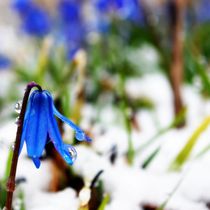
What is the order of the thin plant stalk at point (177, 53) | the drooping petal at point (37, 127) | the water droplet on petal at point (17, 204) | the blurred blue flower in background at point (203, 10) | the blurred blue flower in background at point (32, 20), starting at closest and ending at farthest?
the drooping petal at point (37, 127), the water droplet on petal at point (17, 204), the thin plant stalk at point (177, 53), the blurred blue flower in background at point (32, 20), the blurred blue flower in background at point (203, 10)

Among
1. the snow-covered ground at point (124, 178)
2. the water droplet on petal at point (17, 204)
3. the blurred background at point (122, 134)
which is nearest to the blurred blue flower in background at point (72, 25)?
the blurred background at point (122, 134)

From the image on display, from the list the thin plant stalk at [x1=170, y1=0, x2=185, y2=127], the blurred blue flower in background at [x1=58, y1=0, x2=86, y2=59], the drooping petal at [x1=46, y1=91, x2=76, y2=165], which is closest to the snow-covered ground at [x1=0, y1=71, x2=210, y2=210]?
the drooping petal at [x1=46, y1=91, x2=76, y2=165]

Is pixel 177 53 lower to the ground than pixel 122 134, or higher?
higher

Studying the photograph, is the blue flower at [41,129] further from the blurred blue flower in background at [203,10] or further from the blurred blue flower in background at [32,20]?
the blurred blue flower in background at [203,10]

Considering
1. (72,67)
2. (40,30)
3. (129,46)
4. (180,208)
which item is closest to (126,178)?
(180,208)

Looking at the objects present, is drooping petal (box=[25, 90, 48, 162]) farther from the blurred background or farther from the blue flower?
the blurred background

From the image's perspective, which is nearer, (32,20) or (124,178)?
(124,178)

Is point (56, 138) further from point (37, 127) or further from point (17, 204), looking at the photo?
point (17, 204)

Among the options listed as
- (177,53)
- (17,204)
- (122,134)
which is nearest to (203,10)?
(177,53)

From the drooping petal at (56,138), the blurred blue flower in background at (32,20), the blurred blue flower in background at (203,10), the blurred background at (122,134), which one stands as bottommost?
the drooping petal at (56,138)
